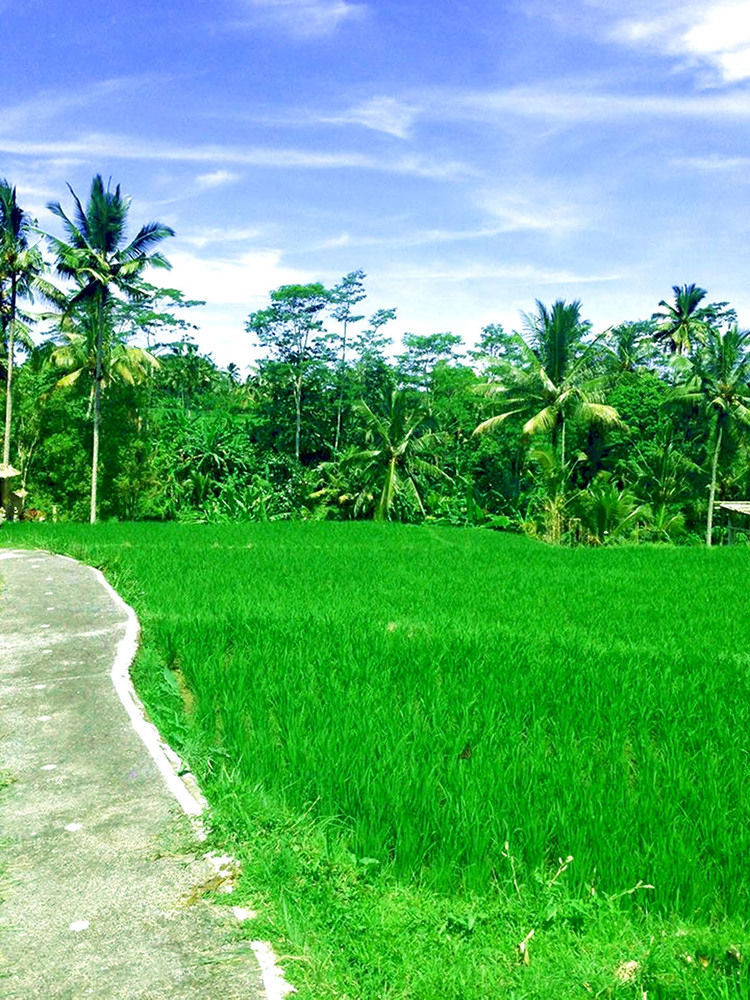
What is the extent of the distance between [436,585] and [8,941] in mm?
8740

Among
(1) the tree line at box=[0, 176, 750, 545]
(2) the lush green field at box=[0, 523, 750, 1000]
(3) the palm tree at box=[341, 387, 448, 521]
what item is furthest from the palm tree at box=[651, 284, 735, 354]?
(2) the lush green field at box=[0, 523, 750, 1000]

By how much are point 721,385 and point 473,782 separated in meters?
25.3

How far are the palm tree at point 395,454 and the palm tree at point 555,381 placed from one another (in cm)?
255

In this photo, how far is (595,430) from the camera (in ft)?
102

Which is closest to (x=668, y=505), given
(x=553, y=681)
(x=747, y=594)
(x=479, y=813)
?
(x=747, y=594)

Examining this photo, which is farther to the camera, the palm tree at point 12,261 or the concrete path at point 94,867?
the palm tree at point 12,261

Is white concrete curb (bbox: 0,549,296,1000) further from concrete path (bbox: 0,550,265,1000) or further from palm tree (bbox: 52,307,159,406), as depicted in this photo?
palm tree (bbox: 52,307,159,406)

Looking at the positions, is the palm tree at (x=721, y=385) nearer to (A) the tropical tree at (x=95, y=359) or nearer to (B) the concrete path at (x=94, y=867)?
(A) the tropical tree at (x=95, y=359)

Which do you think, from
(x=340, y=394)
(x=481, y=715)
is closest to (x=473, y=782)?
(x=481, y=715)

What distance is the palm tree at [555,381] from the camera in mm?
24781

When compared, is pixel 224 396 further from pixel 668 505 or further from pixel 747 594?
pixel 747 594

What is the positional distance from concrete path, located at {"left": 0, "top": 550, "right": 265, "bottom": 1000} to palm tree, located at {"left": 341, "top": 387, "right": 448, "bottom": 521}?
68.4ft

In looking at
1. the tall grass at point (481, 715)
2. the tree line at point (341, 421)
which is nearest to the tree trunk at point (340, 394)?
the tree line at point (341, 421)

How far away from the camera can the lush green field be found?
3033mm
